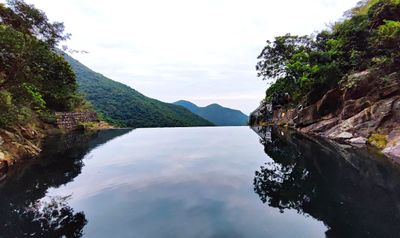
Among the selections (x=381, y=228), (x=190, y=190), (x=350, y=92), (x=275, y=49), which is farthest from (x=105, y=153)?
(x=275, y=49)

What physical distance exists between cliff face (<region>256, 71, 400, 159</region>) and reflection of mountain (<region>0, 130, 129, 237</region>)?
502 inches

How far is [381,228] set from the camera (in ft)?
15.7

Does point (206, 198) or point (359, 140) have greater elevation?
point (359, 140)

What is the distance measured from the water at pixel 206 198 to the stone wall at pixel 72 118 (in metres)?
18.5

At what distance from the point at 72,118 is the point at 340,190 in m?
31.3

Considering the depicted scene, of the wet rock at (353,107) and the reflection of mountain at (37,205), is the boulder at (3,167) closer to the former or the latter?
the reflection of mountain at (37,205)

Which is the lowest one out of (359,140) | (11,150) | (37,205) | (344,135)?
(37,205)

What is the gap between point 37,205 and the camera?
6.43m

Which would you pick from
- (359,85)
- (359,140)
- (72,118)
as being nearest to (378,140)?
(359,140)

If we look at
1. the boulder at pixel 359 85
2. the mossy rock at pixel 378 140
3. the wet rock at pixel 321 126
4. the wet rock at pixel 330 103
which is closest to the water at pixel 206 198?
the mossy rock at pixel 378 140

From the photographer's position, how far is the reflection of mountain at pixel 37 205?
4.99 m

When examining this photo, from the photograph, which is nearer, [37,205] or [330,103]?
[37,205]

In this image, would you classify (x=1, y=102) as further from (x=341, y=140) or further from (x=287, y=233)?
(x=341, y=140)

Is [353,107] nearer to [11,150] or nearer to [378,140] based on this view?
[378,140]
